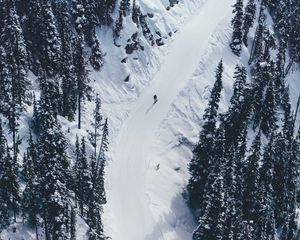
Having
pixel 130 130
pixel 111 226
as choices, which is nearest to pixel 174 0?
pixel 130 130

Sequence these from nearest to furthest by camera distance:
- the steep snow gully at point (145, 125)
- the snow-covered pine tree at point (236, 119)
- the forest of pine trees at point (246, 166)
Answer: the forest of pine trees at point (246, 166) < the steep snow gully at point (145, 125) < the snow-covered pine tree at point (236, 119)

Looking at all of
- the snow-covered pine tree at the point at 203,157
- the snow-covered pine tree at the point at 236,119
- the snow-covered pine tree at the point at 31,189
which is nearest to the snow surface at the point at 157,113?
the snow-covered pine tree at the point at 31,189

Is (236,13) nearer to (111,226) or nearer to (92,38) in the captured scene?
(92,38)

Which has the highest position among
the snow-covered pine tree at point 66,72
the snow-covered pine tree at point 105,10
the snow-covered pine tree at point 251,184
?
the snow-covered pine tree at point 105,10

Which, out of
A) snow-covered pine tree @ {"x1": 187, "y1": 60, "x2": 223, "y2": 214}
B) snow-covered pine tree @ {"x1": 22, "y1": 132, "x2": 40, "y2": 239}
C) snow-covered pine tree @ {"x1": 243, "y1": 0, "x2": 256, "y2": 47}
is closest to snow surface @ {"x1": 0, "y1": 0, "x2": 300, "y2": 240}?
snow-covered pine tree @ {"x1": 22, "y1": 132, "x2": 40, "y2": 239}

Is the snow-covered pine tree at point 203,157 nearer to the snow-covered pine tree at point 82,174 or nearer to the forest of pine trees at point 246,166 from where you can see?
the forest of pine trees at point 246,166

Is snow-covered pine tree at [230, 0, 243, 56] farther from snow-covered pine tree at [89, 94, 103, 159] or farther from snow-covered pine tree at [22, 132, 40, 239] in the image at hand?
snow-covered pine tree at [22, 132, 40, 239]
